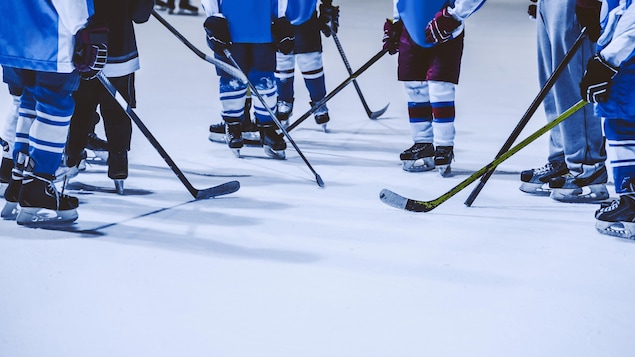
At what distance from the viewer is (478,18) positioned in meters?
8.20

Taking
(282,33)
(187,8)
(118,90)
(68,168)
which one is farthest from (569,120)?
(187,8)

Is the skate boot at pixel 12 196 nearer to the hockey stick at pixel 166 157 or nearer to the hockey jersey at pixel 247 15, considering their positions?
the hockey stick at pixel 166 157

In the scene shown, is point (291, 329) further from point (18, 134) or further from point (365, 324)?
point (18, 134)

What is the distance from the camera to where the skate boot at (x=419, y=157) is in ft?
11.1

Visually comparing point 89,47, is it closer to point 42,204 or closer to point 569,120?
point 42,204

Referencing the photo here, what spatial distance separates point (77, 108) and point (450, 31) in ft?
4.32

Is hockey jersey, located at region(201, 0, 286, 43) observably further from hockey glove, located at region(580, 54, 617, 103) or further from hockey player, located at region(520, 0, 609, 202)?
hockey glove, located at region(580, 54, 617, 103)

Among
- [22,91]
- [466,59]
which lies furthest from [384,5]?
[22,91]

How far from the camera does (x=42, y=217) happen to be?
2.59 m

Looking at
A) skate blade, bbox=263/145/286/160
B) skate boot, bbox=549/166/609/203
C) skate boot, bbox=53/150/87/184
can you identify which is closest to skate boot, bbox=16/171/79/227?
skate boot, bbox=53/150/87/184

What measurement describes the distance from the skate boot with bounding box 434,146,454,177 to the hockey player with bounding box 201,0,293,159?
0.64m

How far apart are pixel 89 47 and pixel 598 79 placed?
142cm

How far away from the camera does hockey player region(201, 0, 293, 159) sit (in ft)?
11.0

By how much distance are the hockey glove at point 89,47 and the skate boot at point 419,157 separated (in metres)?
1.35
